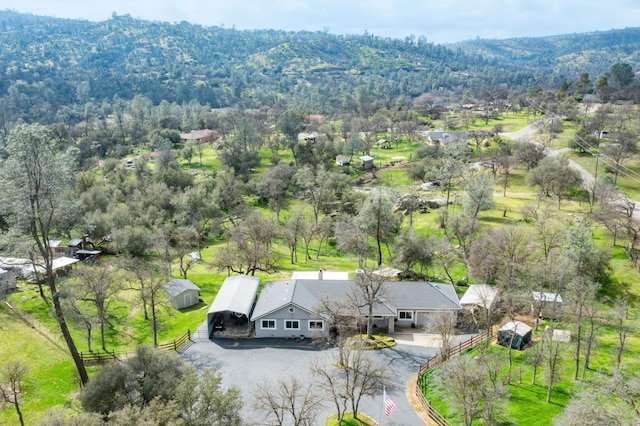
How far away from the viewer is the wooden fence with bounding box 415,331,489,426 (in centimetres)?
3064

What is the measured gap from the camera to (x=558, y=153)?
93.4 m

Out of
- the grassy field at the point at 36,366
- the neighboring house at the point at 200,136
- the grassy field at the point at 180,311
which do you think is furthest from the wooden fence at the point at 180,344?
the neighboring house at the point at 200,136

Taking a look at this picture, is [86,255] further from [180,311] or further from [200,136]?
[200,136]

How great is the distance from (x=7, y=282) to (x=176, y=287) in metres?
16.5

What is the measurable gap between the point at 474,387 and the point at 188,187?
65461mm

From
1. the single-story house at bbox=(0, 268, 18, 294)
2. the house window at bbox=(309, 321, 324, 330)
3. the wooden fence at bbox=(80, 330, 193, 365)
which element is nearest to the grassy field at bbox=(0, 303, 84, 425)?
the wooden fence at bbox=(80, 330, 193, 365)

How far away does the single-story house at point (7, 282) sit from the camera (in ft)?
154

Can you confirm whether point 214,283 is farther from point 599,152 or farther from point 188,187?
point 599,152

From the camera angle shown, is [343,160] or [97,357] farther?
[343,160]

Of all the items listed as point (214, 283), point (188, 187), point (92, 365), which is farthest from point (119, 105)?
point (92, 365)

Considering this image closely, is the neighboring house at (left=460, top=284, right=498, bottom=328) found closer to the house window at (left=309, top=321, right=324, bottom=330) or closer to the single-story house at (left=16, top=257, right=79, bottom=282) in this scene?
the house window at (left=309, top=321, right=324, bottom=330)

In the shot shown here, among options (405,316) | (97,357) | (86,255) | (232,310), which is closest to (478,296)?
(405,316)

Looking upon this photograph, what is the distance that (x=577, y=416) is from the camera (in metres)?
21.4

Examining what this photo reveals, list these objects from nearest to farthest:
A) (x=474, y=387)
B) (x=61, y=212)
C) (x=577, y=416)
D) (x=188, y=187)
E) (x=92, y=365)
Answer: (x=577, y=416) < (x=474, y=387) < (x=61, y=212) < (x=92, y=365) < (x=188, y=187)
